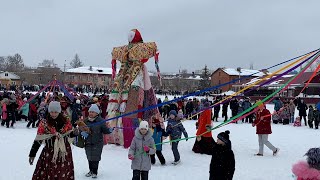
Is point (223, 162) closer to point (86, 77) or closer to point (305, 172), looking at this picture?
point (305, 172)

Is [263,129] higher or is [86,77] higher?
[86,77]

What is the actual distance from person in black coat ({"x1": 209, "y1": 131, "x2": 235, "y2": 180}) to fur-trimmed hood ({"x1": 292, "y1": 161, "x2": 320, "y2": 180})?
6.54 ft

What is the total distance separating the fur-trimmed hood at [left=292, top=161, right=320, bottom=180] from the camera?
3510 millimetres

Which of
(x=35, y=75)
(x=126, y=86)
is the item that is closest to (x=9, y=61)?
(x=35, y=75)

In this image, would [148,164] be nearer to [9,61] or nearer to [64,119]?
[64,119]

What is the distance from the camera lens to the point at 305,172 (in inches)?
139

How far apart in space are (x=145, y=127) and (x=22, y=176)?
104 inches

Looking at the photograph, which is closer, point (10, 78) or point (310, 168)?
point (310, 168)

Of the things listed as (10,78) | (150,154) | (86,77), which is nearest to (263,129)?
(150,154)

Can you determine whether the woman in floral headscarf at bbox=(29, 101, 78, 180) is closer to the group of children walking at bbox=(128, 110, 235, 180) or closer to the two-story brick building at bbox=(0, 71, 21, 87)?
the group of children walking at bbox=(128, 110, 235, 180)

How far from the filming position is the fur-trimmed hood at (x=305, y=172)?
3.51 metres

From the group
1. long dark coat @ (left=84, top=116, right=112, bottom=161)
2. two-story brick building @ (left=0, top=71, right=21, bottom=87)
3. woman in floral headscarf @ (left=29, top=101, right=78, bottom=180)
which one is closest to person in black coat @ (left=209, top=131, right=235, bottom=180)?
woman in floral headscarf @ (left=29, top=101, right=78, bottom=180)

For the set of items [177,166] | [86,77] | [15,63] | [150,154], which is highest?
[15,63]

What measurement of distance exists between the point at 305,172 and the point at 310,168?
0.07 meters
